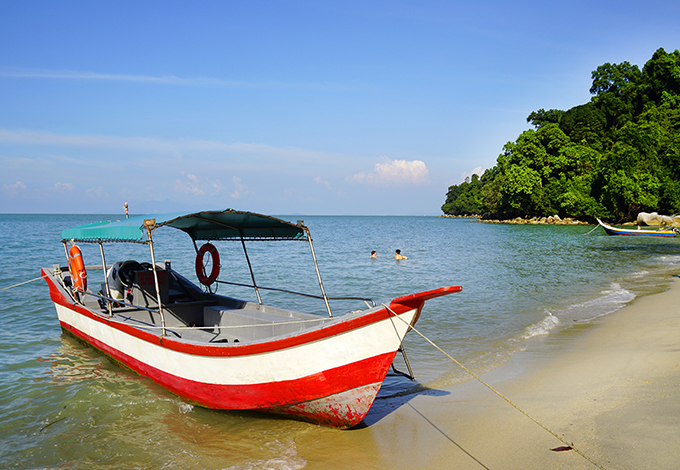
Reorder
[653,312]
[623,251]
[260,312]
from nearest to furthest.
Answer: [260,312] → [653,312] → [623,251]

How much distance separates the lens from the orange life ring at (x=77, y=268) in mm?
8617

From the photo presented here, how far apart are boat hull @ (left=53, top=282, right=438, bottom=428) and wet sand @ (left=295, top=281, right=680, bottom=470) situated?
0.44 metres

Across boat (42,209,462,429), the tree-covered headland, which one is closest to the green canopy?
boat (42,209,462,429)

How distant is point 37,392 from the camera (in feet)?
23.0

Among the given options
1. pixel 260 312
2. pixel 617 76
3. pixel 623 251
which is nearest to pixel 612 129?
pixel 617 76

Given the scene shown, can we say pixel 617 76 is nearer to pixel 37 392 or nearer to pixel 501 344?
pixel 501 344

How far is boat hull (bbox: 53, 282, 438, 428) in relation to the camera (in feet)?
14.8

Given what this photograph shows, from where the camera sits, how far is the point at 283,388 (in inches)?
195

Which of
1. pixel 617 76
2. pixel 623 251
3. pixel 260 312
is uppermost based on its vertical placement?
pixel 617 76

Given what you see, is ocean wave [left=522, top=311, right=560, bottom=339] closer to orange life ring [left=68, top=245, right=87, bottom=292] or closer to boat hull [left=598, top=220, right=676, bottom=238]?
orange life ring [left=68, top=245, right=87, bottom=292]

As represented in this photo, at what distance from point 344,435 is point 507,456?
1731 mm

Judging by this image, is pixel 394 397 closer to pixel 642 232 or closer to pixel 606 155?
pixel 642 232

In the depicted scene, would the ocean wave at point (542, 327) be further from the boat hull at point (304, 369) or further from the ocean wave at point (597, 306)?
the boat hull at point (304, 369)

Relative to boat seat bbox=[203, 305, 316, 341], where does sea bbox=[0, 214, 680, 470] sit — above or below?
below
